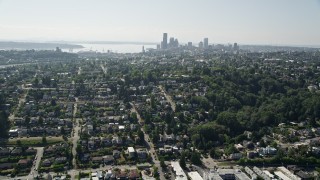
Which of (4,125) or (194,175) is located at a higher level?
(4,125)

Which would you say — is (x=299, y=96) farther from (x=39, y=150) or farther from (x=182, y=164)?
(x=39, y=150)

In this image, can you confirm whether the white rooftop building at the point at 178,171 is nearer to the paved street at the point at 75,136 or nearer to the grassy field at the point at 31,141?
the paved street at the point at 75,136

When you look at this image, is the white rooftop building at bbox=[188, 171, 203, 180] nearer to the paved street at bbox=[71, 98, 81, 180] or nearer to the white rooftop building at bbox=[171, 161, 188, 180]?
the white rooftop building at bbox=[171, 161, 188, 180]

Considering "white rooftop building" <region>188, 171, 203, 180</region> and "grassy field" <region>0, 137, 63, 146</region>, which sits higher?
"white rooftop building" <region>188, 171, 203, 180</region>

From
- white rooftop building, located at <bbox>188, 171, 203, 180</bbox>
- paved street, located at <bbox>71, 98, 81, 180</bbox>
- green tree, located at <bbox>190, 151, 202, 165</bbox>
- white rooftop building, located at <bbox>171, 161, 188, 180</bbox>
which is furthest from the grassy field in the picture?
white rooftop building, located at <bbox>188, 171, 203, 180</bbox>

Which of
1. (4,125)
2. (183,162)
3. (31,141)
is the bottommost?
(31,141)

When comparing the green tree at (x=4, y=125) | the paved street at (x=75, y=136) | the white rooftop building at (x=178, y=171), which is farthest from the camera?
the green tree at (x=4, y=125)

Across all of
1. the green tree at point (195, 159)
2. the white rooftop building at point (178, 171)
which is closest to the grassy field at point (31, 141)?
the white rooftop building at point (178, 171)

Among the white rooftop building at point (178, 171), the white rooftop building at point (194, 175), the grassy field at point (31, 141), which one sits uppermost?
the white rooftop building at point (178, 171)

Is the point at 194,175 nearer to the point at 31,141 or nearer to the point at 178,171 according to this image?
the point at 178,171

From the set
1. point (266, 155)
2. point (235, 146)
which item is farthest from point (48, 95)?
point (266, 155)

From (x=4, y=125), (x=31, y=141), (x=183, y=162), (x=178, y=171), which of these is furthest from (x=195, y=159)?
(x=4, y=125)
